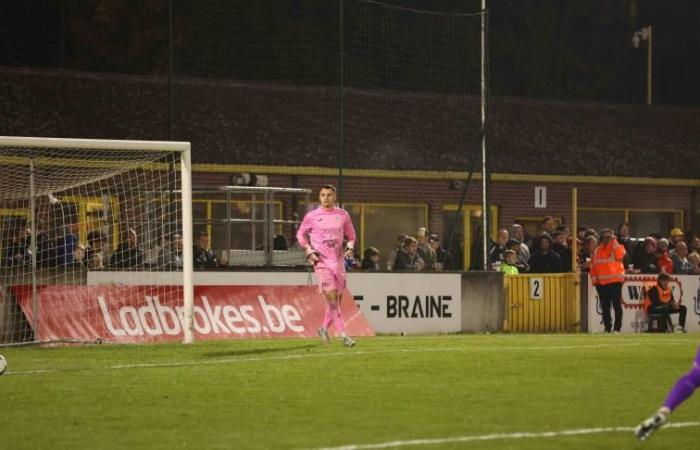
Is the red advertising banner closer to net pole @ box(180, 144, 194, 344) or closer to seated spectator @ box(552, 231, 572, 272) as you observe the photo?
net pole @ box(180, 144, 194, 344)

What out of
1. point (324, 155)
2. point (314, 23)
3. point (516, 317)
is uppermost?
point (314, 23)

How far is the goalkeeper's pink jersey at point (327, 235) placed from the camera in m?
19.3

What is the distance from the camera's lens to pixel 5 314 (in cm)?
2100

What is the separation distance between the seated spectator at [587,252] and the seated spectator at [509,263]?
1356mm

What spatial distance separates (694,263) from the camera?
29.8m

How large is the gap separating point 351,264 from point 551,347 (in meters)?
7.86

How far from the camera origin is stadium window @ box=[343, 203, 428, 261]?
39.7 meters

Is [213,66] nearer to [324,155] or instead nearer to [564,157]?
[324,155]

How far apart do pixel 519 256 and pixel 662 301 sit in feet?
8.85

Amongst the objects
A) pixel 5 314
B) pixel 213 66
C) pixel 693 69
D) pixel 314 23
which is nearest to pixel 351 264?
pixel 5 314

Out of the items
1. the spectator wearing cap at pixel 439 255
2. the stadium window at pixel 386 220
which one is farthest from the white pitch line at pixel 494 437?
the stadium window at pixel 386 220

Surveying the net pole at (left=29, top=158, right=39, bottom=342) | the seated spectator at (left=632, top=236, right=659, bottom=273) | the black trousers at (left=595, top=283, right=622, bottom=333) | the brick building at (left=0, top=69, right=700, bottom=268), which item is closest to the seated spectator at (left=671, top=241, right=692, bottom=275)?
the seated spectator at (left=632, top=236, right=659, bottom=273)

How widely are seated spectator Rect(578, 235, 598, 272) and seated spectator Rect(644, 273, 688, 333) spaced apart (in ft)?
3.94

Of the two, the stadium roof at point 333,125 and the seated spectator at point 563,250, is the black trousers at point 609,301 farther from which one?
the stadium roof at point 333,125
